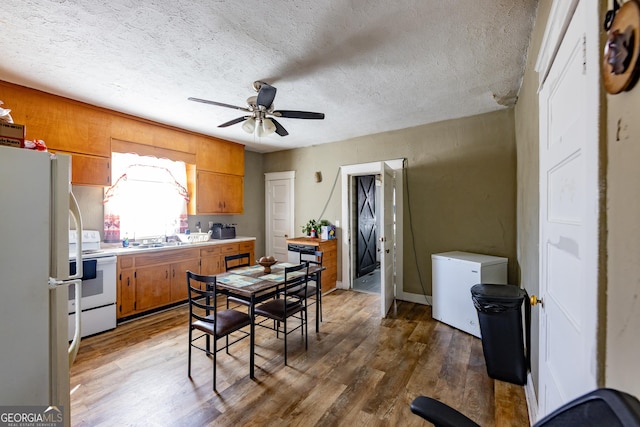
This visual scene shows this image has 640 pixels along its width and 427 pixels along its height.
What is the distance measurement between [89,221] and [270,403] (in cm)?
326

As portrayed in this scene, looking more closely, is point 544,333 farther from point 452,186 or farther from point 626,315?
point 452,186

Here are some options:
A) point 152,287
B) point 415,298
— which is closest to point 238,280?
point 152,287

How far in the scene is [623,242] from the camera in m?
0.62

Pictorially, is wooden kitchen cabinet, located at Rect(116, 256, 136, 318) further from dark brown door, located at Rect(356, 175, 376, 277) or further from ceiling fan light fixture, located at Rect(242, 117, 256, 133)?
dark brown door, located at Rect(356, 175, 376, 277)

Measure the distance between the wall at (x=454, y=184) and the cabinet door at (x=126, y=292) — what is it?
11.8ft

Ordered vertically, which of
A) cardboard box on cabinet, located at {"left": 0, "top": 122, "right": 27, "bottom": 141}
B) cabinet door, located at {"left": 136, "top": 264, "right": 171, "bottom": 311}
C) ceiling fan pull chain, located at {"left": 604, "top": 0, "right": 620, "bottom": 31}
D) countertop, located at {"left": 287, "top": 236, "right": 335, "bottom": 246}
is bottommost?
cabinet door, located at {"left": 136, "top": 264, "right": 171, "bottom": 311}

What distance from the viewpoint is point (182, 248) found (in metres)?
3.80

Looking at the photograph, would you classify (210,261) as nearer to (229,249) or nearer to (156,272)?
(229,249)

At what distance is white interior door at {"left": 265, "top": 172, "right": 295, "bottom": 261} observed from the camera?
543cm

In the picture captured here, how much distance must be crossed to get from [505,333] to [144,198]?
181 inches

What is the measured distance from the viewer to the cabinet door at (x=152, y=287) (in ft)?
11.1

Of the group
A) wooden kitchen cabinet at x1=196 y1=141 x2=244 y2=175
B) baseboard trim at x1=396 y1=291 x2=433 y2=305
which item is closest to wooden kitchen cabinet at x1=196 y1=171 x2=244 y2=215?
wooden kitchen cabinet at x1=196 y1=141 x2=244 y2=175

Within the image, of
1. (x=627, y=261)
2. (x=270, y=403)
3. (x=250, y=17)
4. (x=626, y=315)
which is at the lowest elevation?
(x=270, y=403)

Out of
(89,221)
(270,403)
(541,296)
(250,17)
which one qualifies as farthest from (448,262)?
(89,221)
